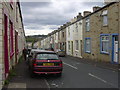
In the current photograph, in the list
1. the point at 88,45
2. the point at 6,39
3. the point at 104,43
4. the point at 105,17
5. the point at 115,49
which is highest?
the point at 105,17

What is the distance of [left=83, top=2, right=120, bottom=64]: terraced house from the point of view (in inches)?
696

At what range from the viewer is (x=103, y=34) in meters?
20.1

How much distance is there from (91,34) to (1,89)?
18.4 m

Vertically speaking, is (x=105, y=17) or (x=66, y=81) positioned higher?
(x=105, y=17)

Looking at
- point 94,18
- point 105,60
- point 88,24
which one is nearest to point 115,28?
point 105,60

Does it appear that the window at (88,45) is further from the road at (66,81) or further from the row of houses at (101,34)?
the road at (66,81)

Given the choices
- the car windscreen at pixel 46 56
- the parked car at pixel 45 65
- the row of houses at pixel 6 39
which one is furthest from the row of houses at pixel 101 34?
the row of houses at pixel 6 39

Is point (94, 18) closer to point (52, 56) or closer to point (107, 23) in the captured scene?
point (107, 23)

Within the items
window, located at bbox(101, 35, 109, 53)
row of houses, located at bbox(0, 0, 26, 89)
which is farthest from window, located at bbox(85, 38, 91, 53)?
row of houses, located at bbox(0, 0, 26, 89)

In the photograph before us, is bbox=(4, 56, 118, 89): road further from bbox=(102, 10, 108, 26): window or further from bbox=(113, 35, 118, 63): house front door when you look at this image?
bbox=(102, 10, 108, 26): window

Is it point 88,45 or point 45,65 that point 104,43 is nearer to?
point 88,45

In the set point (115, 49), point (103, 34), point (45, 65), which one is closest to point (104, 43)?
point (103, 34)

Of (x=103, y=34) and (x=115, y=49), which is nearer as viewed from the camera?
(x=115, y=49)

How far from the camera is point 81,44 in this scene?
93.6 ft
